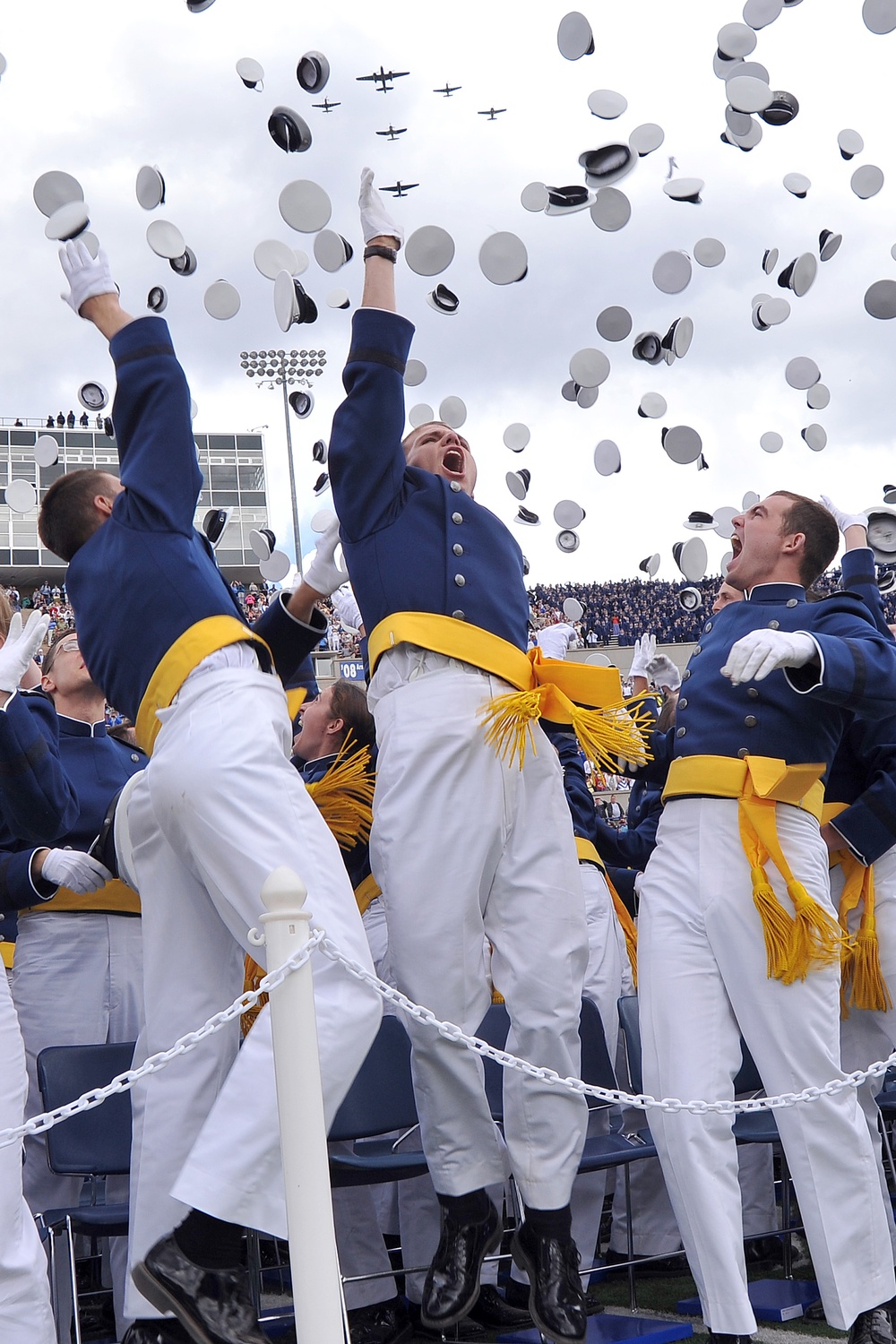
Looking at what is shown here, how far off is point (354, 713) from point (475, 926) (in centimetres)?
188

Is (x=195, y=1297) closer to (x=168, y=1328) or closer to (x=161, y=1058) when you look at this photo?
(x=168, y=1328)

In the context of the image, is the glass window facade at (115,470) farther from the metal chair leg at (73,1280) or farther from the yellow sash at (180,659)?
the yellow sash at (180,659)

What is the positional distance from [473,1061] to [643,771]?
4.93 ft

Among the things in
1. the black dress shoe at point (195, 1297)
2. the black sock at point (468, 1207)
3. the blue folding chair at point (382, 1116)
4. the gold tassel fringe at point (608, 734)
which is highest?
the gold tassel fringe at point (608, 734)

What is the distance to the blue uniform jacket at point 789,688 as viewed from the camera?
10.7 feet

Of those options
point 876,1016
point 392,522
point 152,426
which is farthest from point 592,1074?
point 152,426

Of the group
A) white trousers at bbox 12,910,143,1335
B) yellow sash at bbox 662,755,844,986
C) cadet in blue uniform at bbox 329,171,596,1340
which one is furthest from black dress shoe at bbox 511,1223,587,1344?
white trousers at bbox 12,910,143,1335

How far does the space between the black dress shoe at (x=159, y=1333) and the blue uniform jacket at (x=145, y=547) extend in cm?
Result: 125

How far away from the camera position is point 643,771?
13.5 feet

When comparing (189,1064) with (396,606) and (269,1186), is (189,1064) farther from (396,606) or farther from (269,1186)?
(396,606)

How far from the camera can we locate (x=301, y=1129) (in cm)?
196

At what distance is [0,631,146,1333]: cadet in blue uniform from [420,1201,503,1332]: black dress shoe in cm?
124

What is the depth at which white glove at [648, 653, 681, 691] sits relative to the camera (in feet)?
18.8

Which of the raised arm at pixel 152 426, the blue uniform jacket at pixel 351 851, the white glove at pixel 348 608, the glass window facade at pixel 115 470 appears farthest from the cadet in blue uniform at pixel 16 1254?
the glass window facade at pixel 115 470
